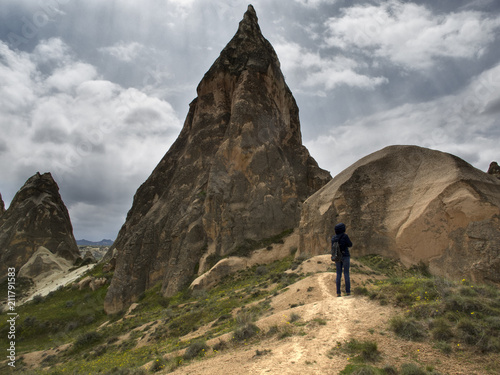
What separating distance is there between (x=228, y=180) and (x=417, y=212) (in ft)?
53.3

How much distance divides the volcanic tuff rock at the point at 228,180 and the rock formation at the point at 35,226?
56.5ft

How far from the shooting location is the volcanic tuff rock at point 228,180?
25.0 meters

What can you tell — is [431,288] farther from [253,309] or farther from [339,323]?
[253,309]

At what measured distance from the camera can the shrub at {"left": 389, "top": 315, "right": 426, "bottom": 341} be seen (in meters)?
5.88

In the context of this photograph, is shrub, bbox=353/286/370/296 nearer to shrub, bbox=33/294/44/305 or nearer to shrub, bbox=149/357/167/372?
shrub, bbox=149/357/167/372

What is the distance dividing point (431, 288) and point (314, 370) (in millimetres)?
3674

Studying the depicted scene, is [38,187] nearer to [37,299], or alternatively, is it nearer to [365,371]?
[37,299]

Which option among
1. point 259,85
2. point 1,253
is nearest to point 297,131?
point 259,85

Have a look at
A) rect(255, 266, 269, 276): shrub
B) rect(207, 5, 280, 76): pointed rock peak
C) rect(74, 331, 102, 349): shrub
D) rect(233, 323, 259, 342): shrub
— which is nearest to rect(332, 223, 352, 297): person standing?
rect(233, 323, 259, 342): shrub

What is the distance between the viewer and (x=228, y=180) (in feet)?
87.8

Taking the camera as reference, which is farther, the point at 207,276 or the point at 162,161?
the point at 162,161

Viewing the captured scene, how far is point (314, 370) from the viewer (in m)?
5.28

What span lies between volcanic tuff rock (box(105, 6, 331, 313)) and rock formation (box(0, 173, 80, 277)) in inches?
678

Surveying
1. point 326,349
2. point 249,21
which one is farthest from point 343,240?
point 249,21
